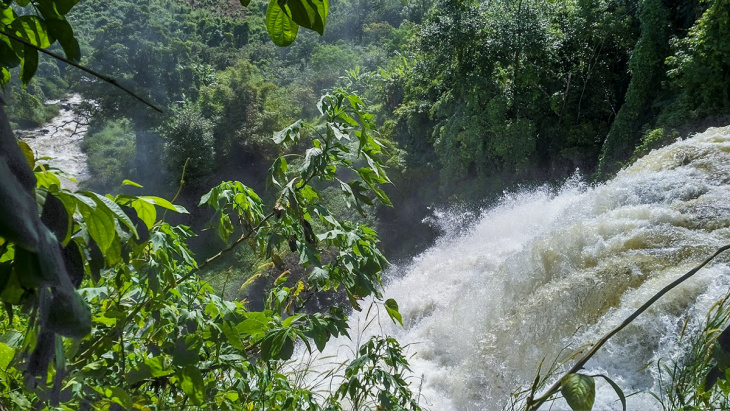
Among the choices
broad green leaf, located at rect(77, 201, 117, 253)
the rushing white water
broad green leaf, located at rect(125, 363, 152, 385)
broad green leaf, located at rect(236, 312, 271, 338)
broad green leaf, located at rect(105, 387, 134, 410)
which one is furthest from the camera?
the rushing white water

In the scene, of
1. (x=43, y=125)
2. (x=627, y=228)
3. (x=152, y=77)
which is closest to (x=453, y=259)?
(x=627, y=228)

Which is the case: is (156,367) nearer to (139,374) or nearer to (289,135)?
(139,374)

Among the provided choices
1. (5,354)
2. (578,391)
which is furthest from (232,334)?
(578,391)

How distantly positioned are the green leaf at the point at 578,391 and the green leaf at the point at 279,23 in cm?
47

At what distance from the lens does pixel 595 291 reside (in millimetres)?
4906

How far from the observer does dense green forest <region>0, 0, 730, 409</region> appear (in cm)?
75

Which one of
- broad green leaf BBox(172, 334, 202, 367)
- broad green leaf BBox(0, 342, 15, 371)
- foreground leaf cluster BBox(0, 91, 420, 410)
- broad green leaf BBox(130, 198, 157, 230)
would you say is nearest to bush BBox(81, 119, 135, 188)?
foreground leaf cluster BBox(0, 91, 420, 410)

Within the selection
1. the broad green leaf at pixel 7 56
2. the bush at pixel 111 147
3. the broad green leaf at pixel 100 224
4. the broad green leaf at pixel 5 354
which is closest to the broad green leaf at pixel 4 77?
the broad green leaf at pixel 7 56

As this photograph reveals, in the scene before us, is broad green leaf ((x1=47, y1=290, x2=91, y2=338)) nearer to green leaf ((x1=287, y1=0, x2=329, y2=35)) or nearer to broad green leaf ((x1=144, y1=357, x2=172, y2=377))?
green leaf ((x1=287, y1=0, x2=329, y2=35))

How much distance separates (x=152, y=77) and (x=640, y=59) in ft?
35.6

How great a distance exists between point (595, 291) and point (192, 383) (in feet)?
14.0

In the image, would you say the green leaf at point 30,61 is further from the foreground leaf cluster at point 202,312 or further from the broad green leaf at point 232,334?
the broad green leaf at point 232,334

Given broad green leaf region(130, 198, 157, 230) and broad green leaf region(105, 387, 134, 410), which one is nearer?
broad green leaf region(130, 198, 157, 230)

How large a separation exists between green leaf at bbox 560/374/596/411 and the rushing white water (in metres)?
3.13
